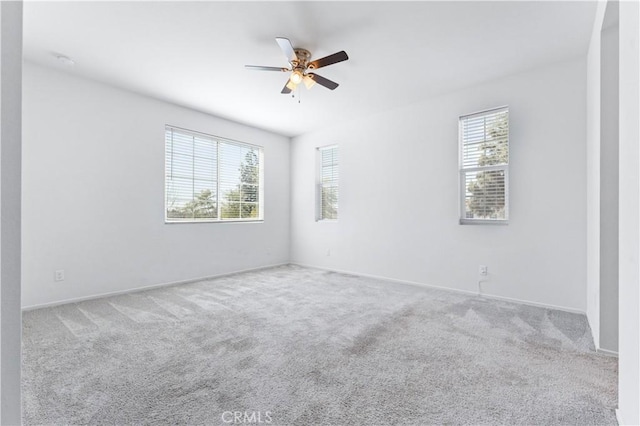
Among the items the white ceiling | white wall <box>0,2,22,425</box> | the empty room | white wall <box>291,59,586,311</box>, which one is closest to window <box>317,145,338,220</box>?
the empty room

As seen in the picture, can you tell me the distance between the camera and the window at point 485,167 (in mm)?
3629

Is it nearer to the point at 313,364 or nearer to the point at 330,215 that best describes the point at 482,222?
the point at 330,215

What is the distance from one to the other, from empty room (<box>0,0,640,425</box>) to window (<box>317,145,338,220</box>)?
2.4 inches

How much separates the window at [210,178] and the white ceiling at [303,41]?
93 cm

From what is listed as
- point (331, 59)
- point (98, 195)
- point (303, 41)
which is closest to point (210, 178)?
point (98, 195)

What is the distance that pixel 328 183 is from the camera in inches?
223

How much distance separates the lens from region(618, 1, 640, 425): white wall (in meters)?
1.22

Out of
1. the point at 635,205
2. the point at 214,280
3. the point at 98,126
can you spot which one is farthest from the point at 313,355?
the point at 98,126

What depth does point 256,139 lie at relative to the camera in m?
5.61

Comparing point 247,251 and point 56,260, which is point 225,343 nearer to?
point 56,260

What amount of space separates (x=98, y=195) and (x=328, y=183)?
140 inches

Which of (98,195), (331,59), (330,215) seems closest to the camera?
(331,59)

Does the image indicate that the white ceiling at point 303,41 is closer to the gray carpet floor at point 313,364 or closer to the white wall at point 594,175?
the white wall at point 594,175

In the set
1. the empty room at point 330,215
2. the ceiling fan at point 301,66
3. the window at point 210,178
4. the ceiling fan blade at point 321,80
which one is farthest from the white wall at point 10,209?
the window at point 210,178
